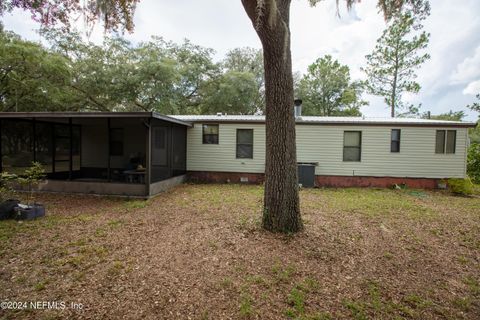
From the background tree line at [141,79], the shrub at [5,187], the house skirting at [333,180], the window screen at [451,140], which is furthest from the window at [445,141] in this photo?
the shrub at [5,187]

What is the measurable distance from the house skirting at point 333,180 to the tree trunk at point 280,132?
578 cm

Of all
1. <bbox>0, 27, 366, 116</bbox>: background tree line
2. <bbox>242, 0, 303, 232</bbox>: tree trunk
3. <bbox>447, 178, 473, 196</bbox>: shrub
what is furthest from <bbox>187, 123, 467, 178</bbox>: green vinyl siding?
<bbox>0, 27, 366, 116</bbox>: background tree line

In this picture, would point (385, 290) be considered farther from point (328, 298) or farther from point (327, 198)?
point (327, 198)

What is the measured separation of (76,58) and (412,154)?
22.4m

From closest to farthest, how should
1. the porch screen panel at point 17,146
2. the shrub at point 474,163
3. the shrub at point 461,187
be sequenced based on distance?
the porch screen panel at point 17,146, the shrub at point 461,187, the shrub at point 474,163

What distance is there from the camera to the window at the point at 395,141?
9297 millimetres

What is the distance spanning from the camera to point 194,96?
2095 cm

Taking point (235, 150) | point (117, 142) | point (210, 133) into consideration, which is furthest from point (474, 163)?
point (117, 142)

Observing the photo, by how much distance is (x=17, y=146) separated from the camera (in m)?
8.16

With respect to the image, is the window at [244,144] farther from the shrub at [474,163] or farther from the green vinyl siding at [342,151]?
the shrub at [474,163]

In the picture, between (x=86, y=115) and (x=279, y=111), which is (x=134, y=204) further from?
(x=279, y=111)

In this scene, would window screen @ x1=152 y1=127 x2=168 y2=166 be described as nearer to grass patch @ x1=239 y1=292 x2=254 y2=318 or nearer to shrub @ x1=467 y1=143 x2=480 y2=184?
grass patch @ x1=239 y1=292 x2=254 y2=318

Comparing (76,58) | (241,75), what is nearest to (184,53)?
(241,75)

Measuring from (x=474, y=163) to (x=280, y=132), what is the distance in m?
14.1
